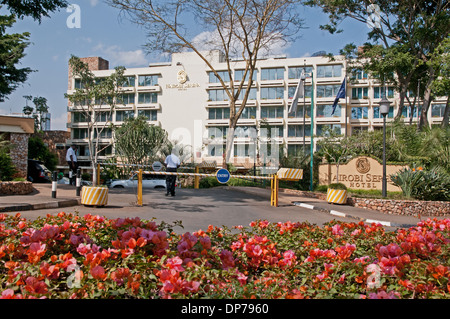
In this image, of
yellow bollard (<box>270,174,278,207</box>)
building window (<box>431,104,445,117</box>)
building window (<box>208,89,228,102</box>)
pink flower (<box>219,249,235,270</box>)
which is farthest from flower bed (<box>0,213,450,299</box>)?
building window (<box>208,89,228,102</box>)

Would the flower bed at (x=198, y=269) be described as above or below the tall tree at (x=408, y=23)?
below

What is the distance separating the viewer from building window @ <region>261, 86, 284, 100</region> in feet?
189

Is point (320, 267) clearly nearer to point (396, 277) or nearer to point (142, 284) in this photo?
point (396, 277)

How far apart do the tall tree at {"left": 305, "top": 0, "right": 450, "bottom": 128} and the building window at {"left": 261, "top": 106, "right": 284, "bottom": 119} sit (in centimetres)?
3067

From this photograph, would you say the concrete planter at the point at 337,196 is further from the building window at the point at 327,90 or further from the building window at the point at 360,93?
the building window at the point at 360,93

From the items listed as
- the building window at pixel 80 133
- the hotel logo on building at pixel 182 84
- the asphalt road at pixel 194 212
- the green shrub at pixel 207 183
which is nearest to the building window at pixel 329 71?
the hotel logo on building at pixel 182 84

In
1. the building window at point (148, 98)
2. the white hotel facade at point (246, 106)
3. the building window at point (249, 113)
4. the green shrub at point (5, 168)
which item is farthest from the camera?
the building window at point (148, 98)

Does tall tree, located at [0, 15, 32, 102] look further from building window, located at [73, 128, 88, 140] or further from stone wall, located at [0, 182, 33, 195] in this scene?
building window, located at [73, 128, 88, 140]

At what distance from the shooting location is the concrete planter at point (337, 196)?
15.6 metres

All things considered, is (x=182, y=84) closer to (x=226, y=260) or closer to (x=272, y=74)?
(x=272, y=74)

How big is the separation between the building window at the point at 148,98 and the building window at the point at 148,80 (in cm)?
175

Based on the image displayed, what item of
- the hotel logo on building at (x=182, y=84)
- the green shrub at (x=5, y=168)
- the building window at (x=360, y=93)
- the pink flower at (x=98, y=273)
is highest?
the hotel logo on building at (x=182, y=84)

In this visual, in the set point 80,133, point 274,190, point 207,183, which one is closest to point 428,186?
point 274,190
